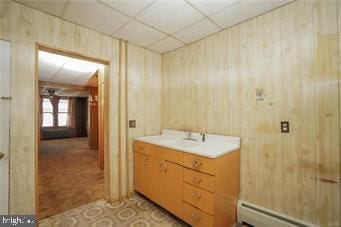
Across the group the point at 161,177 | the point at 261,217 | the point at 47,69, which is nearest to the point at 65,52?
the point at 161,177

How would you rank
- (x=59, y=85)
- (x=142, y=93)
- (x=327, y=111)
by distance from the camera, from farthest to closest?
(x=59, y=85) < (x=142, y=93) < (x=327, y=111)

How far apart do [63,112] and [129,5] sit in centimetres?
975

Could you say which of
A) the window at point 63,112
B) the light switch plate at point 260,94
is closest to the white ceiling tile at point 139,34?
the light switch plate at point 260,94

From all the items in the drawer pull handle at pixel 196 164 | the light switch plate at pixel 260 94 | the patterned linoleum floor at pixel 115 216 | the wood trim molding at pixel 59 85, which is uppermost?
the wood trim molding at pixel 59 85

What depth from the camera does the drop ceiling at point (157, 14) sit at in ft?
5.37

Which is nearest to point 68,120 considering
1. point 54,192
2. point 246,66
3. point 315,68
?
point 54,192

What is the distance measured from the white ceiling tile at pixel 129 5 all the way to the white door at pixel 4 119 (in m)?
1.09

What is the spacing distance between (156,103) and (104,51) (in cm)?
119

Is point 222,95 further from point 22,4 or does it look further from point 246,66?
point 22,4

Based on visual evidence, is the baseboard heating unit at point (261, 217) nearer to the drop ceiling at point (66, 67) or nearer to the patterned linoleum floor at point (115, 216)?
the patterned linoleum floor at point (115, 216)

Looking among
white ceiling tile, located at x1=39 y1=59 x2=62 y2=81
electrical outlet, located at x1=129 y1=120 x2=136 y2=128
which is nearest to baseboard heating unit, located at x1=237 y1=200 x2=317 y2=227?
electrical outlet, located at x1=129 y1=120 x2=136 y2=128

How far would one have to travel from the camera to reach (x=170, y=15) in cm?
185

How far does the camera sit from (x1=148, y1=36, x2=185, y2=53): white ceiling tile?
2.49m

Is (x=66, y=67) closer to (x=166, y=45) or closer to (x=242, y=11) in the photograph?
(x=166, y=45)
